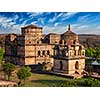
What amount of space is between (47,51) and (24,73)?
1.38 ft

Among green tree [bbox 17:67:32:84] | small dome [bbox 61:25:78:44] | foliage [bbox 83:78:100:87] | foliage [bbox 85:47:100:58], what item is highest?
small dome [bbox 61:25:78:44]

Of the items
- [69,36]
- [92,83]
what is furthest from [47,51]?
[92,83]

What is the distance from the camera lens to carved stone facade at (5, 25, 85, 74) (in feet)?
25.8

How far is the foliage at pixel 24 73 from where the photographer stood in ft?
25.5

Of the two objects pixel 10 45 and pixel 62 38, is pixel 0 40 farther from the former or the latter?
pixel 62 38

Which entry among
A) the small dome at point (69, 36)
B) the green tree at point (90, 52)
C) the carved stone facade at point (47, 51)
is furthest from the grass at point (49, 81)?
the small dome at point (69, 36)

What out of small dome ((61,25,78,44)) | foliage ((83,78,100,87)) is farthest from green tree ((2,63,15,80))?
foliage ((83,78,100,87))

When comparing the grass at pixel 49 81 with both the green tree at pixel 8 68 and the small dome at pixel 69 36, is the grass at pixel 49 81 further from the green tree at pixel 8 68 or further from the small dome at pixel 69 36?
the small dome at pixel 69 36

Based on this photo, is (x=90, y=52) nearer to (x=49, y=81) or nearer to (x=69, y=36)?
(x=69, y=36)

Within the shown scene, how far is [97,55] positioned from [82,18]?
511 millimetres

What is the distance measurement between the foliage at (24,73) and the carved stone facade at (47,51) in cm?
10

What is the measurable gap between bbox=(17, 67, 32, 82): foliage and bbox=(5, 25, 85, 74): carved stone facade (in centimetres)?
10

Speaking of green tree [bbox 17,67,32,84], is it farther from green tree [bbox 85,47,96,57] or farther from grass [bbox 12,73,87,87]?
green tree [bbox 85,47,96,57]
